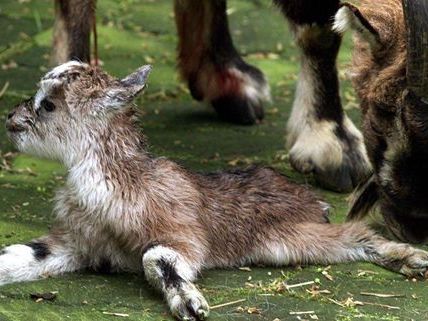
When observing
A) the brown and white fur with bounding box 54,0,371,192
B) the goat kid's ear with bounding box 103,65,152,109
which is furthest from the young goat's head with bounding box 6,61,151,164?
the brown and white fur with bounding box 54,0,371,192

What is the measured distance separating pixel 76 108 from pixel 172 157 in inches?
73.0

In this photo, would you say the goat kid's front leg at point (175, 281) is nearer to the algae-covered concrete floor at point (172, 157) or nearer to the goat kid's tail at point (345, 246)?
the algae-covered concrete floor at point (172, 157)

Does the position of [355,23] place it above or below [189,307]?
above

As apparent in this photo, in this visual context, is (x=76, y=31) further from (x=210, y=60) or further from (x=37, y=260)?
(x=37, y=260)

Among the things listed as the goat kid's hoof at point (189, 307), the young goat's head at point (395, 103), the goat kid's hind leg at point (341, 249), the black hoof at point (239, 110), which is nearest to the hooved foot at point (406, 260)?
the goat kid's hind leg at point (341, 249)

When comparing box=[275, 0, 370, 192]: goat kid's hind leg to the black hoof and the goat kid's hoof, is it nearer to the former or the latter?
the black hoof

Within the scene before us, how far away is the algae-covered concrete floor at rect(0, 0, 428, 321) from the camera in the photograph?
4238 millimetres

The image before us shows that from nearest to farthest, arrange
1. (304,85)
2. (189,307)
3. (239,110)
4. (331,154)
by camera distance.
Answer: (189,307) → (331,154) → (304,85) → (239,110)

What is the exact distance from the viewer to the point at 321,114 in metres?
6.27

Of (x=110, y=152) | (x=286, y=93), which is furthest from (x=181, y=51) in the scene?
(x=110, y=152)

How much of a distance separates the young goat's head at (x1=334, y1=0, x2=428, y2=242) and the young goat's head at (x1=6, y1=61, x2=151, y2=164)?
915mm

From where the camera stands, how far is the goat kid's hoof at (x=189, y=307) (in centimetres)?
403

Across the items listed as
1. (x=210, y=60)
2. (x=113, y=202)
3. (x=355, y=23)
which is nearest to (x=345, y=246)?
(x=355, y=23)

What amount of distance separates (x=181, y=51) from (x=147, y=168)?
9.32 feet
